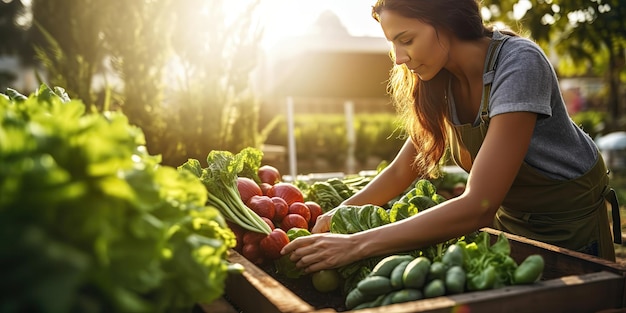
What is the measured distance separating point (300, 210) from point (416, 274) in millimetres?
956

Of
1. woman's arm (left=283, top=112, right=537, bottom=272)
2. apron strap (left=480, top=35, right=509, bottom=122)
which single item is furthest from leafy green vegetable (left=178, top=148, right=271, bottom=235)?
apron strap (left=480, top=35, right=509, bottom=122)

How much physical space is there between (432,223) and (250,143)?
154 inches

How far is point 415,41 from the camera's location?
201 cm

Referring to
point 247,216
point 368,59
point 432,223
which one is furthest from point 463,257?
point 368,59

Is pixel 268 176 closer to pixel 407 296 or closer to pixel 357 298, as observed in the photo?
pixel 357 298

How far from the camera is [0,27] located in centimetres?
1215

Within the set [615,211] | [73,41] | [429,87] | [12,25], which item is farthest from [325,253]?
[12,25]

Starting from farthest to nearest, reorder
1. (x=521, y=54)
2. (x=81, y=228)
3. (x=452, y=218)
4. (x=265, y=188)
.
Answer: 1. (x=265, y=188)
2. (x=521, y=54)
3. (x=452, y=218)
4. (x=81, y=228)

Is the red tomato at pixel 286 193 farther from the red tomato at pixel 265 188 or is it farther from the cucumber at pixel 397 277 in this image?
the cucumber at pixel 397 277

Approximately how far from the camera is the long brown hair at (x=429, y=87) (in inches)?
78.8

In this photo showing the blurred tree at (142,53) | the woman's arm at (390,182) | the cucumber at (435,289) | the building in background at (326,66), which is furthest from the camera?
the building in background at (326,66)

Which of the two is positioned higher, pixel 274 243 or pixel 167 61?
pixel 167 61

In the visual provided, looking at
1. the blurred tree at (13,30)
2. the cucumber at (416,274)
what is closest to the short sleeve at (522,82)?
the cucumber at (416,274)

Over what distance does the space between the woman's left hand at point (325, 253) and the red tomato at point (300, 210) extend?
55cm
